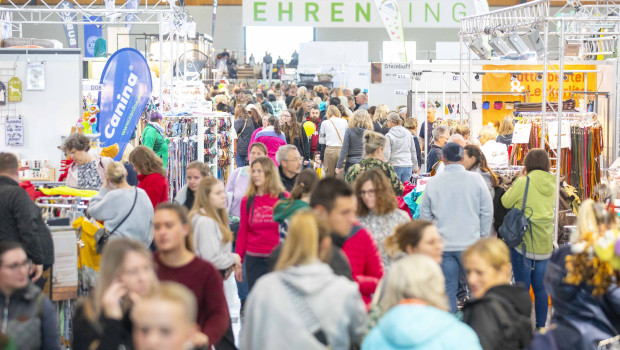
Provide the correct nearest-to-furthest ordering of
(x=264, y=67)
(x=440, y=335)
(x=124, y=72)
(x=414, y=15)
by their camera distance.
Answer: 1. (x=440, y=335)
2. (x=124, y=72)
3. (x=414, y=15)
4. (x=264, y=67)

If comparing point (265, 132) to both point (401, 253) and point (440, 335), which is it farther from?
point (440, 335)

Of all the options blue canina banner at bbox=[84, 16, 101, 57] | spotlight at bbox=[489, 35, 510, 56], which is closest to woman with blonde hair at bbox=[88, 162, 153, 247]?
spotlight at bbox=[489, 35, 510, 56]

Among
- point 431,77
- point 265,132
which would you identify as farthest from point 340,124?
point 431,77

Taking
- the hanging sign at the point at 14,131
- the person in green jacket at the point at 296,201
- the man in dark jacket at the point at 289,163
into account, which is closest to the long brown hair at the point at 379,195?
the person in green jacket at the point at 296,201

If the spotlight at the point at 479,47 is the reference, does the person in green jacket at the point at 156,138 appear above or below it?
below

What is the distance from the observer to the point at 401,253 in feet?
13.2

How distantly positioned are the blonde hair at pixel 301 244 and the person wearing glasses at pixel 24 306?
1009mm

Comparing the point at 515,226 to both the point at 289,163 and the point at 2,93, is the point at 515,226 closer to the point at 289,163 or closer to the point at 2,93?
the point at 289,163

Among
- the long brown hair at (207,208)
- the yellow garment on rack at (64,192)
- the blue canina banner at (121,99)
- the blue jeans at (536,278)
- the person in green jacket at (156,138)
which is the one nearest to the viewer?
the long brown hair at (207,208)

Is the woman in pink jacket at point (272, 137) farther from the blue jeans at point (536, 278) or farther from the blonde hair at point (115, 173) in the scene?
the blonde hair at point (115, 173)

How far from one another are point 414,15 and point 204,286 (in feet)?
68.5

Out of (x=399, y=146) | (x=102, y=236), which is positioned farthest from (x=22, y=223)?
(x=399, y=146)

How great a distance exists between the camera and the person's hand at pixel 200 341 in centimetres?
327

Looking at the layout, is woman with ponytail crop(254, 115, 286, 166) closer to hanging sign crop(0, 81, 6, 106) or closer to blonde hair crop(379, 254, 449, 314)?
hanging sign crop(0, 81, 6, 106)
